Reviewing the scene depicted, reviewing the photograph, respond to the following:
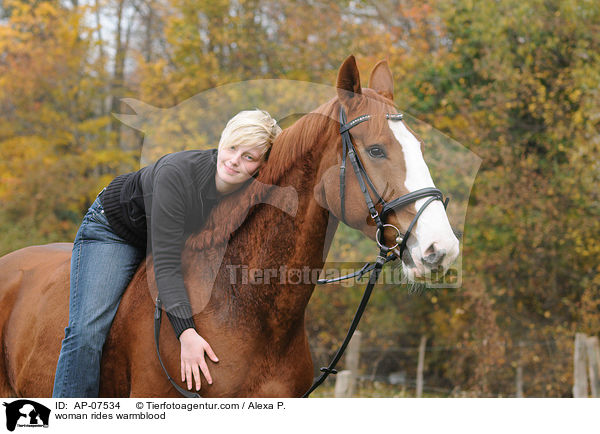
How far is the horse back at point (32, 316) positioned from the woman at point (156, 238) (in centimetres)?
31

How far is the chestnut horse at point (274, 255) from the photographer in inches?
100

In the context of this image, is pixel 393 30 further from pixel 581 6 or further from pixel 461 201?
pixel 461 201

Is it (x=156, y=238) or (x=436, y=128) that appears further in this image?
(x=436, y=128)

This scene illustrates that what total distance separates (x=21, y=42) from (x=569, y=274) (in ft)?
55.3

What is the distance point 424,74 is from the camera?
37.6 ft

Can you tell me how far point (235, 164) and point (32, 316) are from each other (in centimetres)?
182

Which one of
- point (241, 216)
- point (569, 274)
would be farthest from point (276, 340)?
point (569, 274)

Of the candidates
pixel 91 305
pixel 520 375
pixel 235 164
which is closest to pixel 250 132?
pixel 235 164

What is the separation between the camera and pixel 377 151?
2.54 m

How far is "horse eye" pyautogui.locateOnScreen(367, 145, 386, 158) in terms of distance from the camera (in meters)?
2.53

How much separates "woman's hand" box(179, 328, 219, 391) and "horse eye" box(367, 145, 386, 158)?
1235 mm

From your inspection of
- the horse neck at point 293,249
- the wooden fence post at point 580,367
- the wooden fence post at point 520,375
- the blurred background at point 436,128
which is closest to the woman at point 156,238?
the horse neck at point 293,249

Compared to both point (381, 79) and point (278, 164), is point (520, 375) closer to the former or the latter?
point (381, 79)
